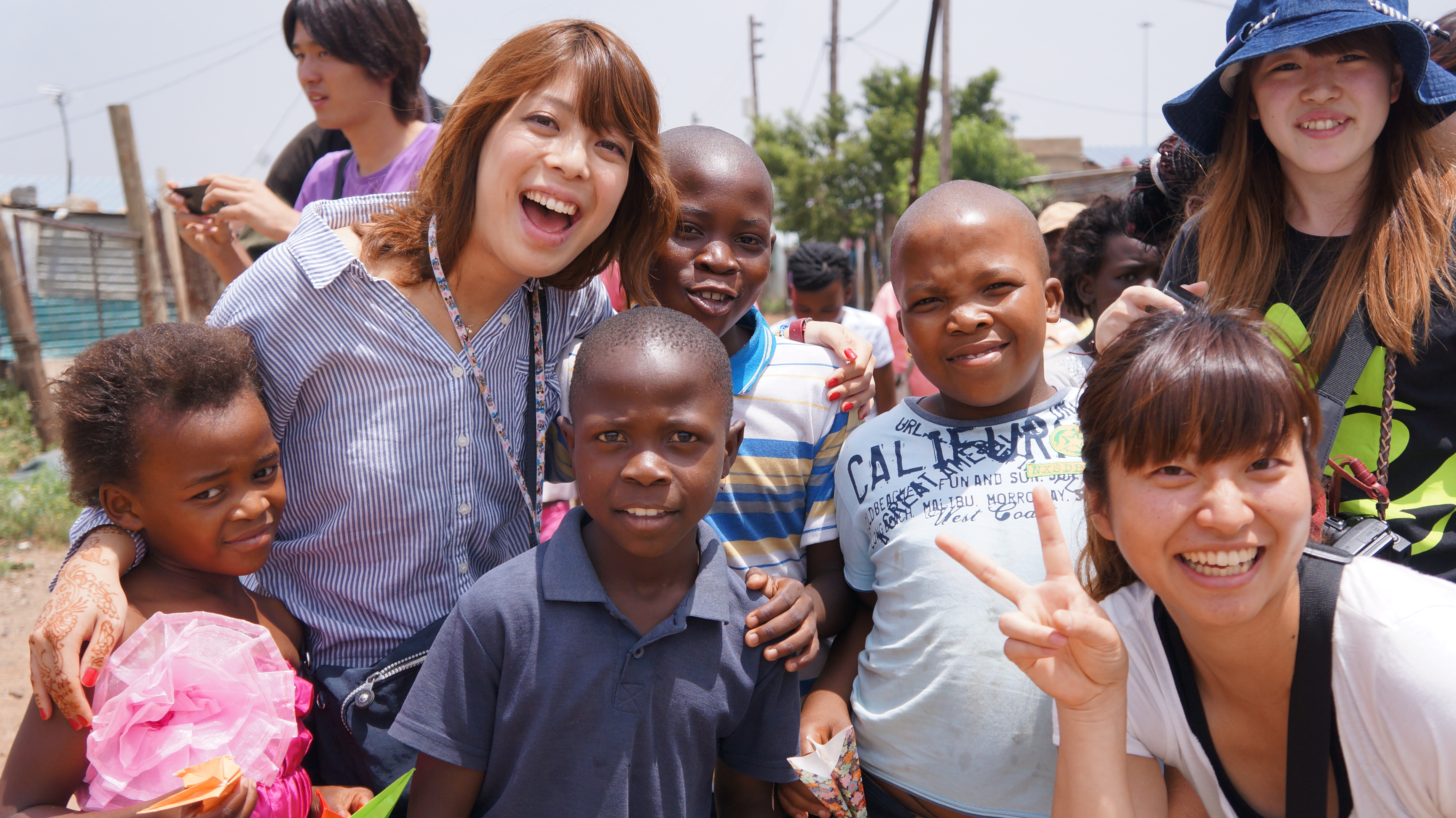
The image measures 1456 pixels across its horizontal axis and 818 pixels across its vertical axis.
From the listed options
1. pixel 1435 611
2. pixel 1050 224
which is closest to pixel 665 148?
pixel 1435 611

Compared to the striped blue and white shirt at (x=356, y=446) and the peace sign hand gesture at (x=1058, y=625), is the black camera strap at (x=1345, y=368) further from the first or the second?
the striped blue and white shirt at (x=356, y=446)

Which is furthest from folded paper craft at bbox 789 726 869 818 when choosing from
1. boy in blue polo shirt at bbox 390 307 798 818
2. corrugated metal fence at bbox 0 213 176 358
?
corrugated metal fence at bbox 0 213 176 358

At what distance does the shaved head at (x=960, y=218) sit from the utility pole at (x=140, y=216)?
23.7 ft

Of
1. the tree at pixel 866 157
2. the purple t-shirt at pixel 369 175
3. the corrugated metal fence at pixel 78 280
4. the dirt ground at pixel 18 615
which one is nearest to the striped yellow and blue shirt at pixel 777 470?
the purple t-shirt at pixel 369 175

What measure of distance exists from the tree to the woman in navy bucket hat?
23963 mm

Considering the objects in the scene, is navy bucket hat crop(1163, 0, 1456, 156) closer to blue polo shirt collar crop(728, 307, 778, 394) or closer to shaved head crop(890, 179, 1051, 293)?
shaved head crop(890, 179, 1051, 293)

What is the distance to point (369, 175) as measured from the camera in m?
3.38

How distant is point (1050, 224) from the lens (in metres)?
4.67

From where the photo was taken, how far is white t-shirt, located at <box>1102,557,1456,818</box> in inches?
56.4

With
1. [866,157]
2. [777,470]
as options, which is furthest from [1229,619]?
[866,157]

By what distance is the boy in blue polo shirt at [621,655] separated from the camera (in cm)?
170

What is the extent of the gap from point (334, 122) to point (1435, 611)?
11.2ft

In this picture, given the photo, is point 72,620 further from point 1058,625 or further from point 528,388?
point 1058,625

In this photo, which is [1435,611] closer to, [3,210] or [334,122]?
[334,122]
